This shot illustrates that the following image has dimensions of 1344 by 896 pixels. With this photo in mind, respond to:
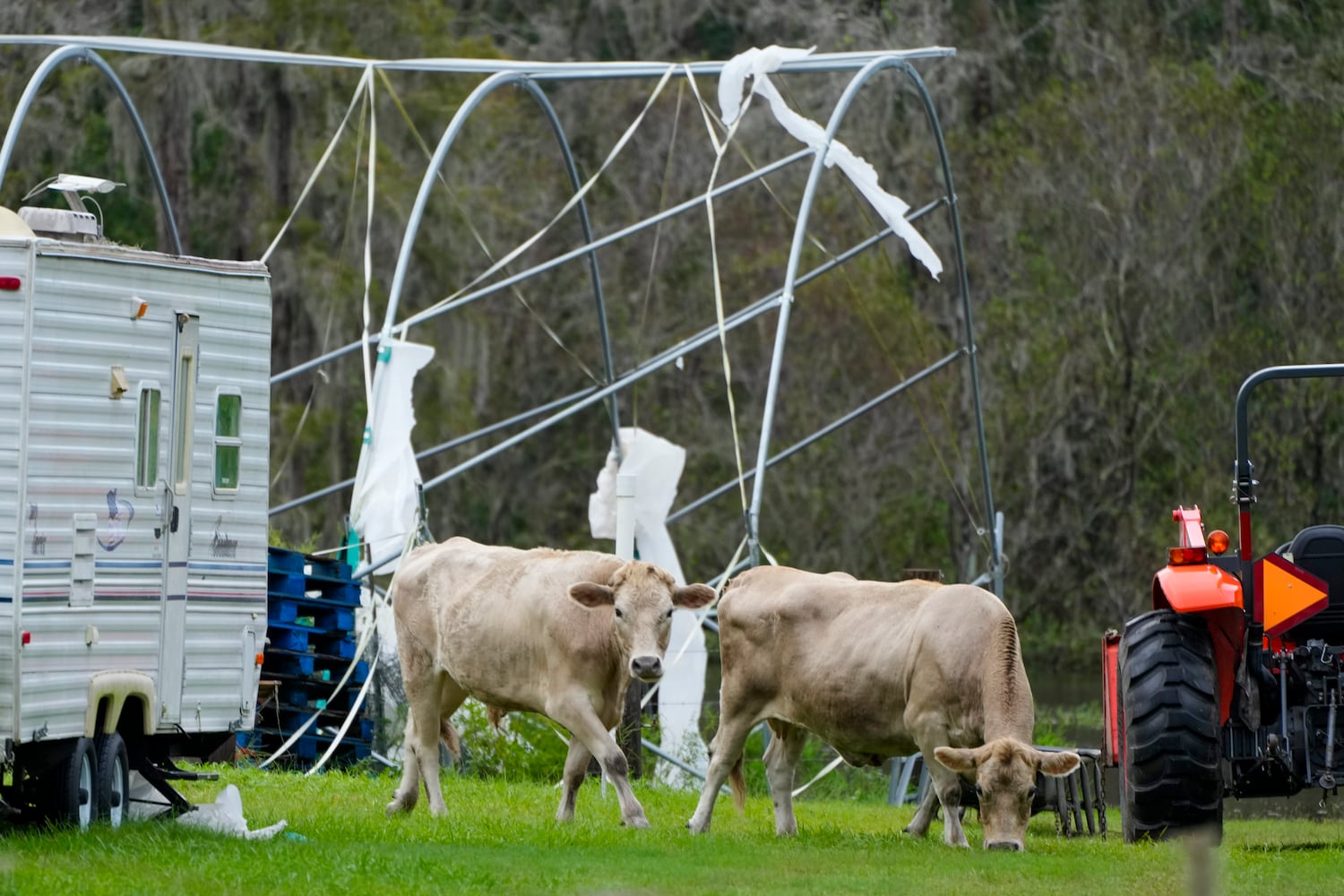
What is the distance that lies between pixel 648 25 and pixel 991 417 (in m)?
10.7

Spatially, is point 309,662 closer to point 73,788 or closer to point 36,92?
point 36,92

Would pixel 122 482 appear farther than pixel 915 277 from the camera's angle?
No

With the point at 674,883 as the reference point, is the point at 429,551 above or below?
above

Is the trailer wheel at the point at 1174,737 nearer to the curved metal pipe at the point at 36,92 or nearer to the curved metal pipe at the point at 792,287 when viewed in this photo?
the curved metal pipe at the point at 792,287

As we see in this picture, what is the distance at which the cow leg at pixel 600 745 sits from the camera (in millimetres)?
11570

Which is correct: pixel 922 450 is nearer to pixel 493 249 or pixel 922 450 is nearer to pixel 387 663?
pixel 493 249

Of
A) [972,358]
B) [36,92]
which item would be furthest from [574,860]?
[972,358]

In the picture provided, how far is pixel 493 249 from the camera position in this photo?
115 feet

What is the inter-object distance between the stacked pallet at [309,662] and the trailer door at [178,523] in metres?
5.62

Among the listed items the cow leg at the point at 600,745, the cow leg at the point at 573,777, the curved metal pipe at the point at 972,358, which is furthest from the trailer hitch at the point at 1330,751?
the curved metal pipe at the point at 972,358

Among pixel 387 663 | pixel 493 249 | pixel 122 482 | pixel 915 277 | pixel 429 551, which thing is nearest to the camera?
pixel 122 482

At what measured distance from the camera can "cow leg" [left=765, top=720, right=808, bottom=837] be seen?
38.2 feet

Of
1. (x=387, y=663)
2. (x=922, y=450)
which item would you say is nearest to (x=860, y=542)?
(x=922, y=450)

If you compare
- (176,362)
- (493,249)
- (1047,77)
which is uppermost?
(1047,77)
